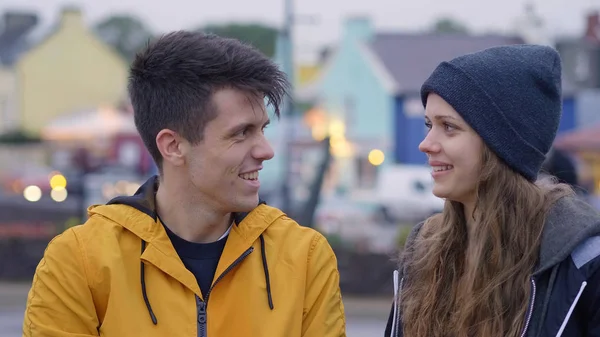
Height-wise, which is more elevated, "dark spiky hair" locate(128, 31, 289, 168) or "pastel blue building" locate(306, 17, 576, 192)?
"dark spiky hair" locate(128, 31, 289, 168)

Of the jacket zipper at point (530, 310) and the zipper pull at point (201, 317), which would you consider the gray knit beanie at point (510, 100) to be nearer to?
the jacket zipper at point (530, 310)

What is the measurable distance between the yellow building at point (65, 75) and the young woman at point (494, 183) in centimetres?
4194

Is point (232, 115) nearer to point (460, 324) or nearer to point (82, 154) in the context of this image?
point (460, 324)

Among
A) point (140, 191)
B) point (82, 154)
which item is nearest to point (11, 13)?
point (82, 154)

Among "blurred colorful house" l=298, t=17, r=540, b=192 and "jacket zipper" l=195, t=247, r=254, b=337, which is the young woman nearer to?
"jacket zipper" l=195, t=247, r=254, b=337

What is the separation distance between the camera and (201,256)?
2.54 metres

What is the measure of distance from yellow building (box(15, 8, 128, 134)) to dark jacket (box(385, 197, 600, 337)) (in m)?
42.2

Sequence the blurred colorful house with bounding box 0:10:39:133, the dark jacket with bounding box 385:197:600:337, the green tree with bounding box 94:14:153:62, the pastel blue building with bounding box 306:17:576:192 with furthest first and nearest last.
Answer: the green tree with bounding box 94:14:153:62, the blurred colorful house with bounding box 0:10:39:133, the pastel blue building with bounding box 306:17:576:192, the dark jacket with bounding box 385:197:600:337

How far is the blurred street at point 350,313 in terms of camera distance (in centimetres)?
1058

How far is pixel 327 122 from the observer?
31875 millimetres

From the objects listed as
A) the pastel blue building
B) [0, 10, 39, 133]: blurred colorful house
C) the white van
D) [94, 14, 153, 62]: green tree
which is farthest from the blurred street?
[94, 14, 153, 62]: green tree

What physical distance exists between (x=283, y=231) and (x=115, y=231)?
0.46 m

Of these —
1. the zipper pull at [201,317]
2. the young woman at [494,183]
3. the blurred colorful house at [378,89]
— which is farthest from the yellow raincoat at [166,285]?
the blurred colorful house at [378,89]

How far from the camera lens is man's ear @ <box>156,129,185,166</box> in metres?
2.58
